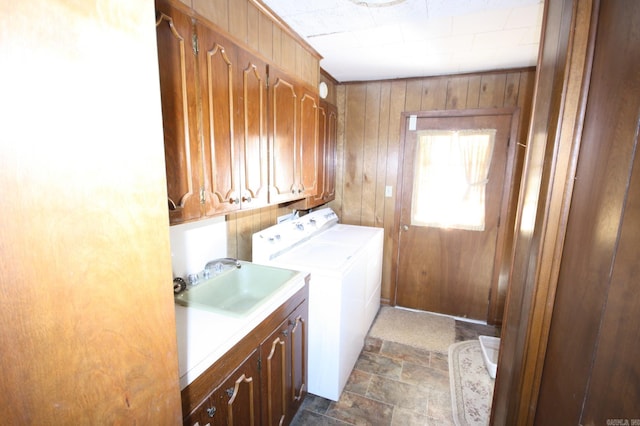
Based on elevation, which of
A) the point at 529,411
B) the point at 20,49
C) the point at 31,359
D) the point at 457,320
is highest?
the point at 20,49

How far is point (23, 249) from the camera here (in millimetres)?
426

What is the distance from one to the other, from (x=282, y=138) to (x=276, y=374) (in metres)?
1.28

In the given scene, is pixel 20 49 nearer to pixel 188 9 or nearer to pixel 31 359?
pixel 31 359

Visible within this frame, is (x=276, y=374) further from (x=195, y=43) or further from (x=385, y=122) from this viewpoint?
(x=385, y=122)

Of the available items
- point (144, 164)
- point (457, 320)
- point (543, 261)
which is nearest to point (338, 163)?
point (457, 320)

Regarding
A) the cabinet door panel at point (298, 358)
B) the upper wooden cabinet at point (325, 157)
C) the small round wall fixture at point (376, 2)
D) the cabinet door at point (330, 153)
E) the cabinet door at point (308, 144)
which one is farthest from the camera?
the cabinet door at point (330, 153)

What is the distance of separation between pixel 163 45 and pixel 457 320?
3226mm

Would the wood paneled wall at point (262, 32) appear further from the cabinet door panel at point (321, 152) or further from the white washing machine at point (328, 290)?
the white washing machine at point (328, 290)

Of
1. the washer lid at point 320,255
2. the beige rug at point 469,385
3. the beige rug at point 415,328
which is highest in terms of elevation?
the washer lid at point 320,255

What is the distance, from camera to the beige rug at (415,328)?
263 cm

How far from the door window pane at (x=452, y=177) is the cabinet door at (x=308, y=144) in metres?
1.17

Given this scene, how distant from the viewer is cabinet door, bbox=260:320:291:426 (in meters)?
1.37

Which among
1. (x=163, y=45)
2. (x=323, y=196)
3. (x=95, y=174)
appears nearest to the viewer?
(x=95, y=174)

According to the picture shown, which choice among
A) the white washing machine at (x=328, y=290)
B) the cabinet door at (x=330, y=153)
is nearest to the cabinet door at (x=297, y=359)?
the white washing machine at (x=328, y=290)
